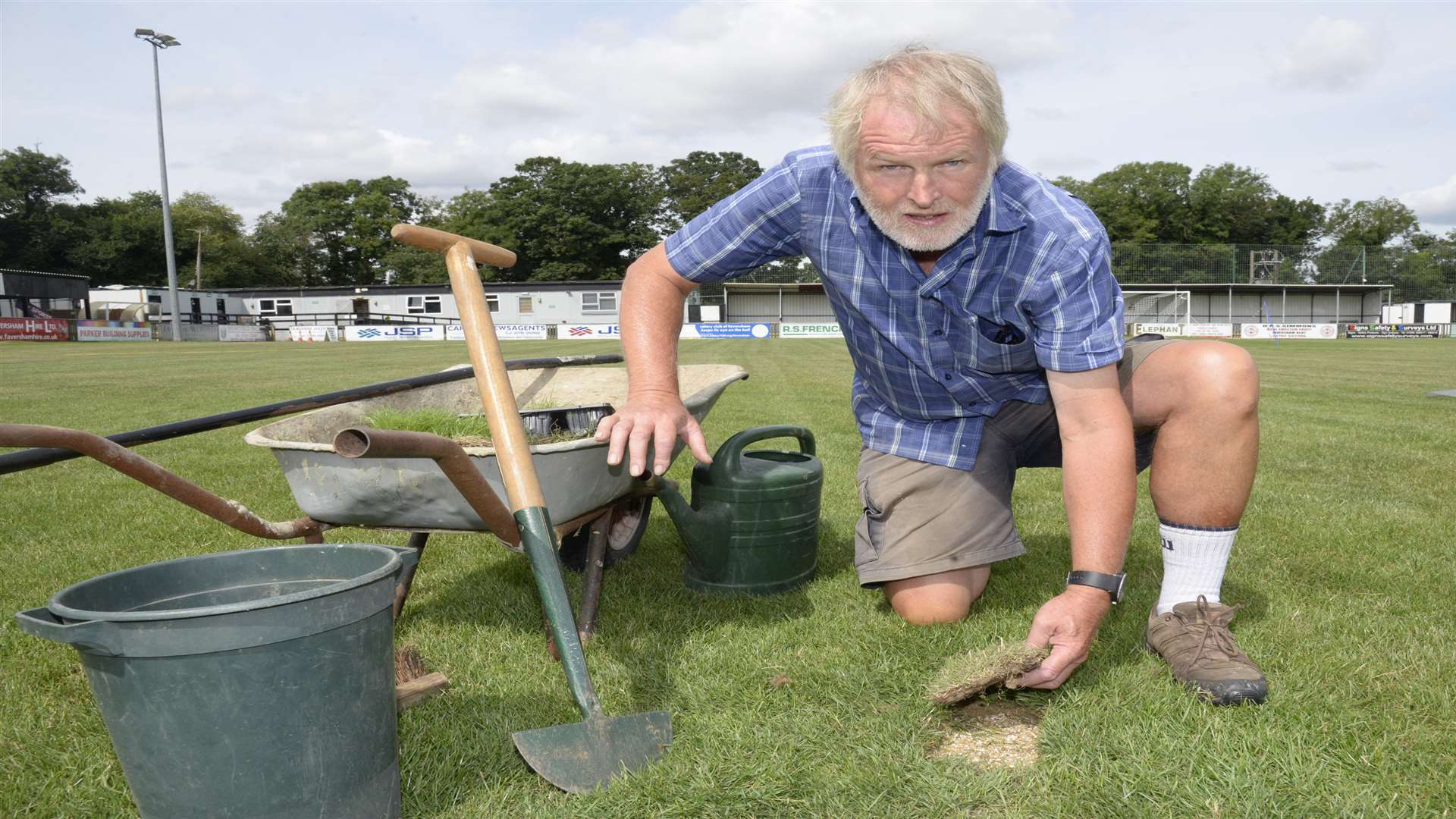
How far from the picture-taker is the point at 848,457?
6.46 meters

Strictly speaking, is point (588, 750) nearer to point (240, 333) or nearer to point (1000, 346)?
point (1000, 346)

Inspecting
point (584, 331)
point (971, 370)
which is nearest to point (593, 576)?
point (971, 370)

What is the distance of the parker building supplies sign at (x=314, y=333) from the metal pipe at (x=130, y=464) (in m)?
43.2

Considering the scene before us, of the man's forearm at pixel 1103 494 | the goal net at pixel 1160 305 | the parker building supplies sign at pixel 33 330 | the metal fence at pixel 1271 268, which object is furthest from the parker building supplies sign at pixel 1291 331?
the parker building supplies sign at pixel 33 330

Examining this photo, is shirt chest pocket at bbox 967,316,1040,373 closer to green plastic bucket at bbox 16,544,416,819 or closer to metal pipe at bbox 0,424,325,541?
green plastic bucket at bbox 16,544,416,819

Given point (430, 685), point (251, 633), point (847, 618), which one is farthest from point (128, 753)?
point (847, 618)

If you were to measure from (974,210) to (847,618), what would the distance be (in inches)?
55.3

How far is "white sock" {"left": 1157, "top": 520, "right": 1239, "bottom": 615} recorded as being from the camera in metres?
2.56

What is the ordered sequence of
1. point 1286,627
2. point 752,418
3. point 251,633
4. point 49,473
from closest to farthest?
point 251,633 → point 1286,627 → point 49,473 → point 752,418

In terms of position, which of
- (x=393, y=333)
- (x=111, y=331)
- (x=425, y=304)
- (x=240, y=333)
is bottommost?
(x=393, y=333)

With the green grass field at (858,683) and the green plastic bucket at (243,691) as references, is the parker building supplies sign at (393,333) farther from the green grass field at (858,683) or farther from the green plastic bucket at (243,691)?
the green plastic bucket at (243,691)

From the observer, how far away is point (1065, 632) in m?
2.15

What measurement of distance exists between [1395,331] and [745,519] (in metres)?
52.6

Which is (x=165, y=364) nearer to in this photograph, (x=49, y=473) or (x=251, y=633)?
(x=49, y=473)
